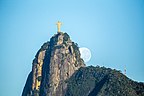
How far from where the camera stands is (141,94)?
649 feet

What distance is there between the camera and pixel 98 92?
199250 mm

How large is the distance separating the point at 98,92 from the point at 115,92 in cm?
571

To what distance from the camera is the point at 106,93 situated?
649 feet

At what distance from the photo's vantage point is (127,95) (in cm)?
19412

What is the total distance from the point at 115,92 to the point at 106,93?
306 centimetres

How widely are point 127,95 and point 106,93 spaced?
25.0ft

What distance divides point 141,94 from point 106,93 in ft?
38.2

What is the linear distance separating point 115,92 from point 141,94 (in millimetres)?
8645

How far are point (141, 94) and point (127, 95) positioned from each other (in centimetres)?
617

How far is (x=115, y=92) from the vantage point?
650 ft

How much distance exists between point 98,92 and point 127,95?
34.7 ft
